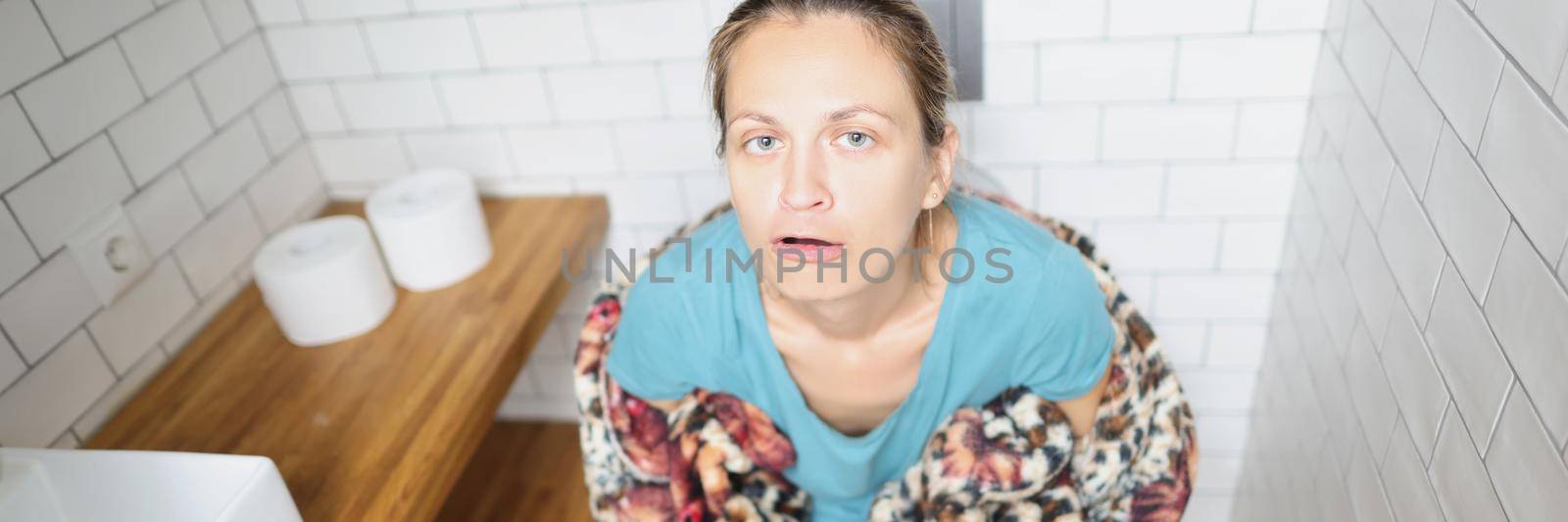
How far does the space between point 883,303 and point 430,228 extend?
66 centimetres

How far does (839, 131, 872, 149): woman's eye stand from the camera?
104 centimetres

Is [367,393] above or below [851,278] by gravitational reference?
below

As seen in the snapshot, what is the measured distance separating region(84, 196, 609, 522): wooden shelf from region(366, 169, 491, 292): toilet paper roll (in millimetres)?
26

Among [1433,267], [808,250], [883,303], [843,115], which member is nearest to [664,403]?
[883,303]

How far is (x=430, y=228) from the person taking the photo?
1514 millimetres

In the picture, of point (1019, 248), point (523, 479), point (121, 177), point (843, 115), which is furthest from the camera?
point (523, 479)

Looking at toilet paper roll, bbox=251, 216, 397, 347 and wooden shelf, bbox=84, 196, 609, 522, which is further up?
toilet paper roll, bbox=251, 216, 397, 347

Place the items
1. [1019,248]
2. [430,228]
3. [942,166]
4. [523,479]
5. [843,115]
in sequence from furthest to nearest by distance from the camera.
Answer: [523,479] < [430,228] < [1019,248] < [942,166] < [843,115]

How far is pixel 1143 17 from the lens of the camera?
4.76ft

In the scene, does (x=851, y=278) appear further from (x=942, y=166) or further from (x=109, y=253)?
(x=109, y=253)

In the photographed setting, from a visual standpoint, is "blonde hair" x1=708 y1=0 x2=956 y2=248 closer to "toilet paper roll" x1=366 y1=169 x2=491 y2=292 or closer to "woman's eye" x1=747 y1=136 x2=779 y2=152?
"woman's eye" x1=747 y1=136 x2=779 y2=152

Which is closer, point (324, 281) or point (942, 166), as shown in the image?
point (942, 166)

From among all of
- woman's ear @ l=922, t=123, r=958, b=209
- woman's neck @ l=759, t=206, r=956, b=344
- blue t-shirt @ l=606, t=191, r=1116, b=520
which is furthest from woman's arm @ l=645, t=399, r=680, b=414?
woman's ear @ l=922, t=123, r=958, b=209

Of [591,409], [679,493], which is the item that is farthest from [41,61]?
[679,493]
